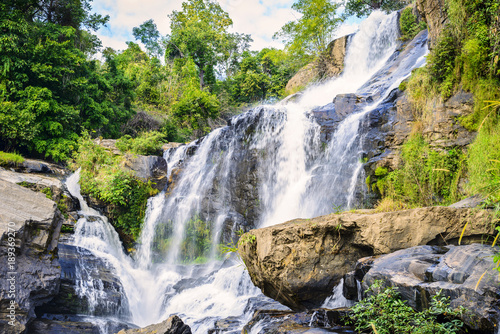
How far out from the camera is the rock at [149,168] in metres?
13.6

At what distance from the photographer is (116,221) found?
40.5 ft

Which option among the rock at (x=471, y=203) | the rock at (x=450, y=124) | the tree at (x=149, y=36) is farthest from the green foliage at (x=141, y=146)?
the tree at (x=149, y=36)

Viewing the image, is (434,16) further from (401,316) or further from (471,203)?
(401,316)

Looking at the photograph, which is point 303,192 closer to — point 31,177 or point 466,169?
point 466,169

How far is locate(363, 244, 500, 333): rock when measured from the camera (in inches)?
129

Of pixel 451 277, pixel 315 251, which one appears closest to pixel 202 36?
pixel 315 251

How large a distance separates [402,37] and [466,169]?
13573mm

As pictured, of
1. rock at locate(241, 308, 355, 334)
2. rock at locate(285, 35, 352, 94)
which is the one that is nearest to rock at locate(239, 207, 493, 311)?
rock at locate(241, 308, 355, 334)

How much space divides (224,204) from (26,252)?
697 centimetres

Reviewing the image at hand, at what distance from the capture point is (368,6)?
24906 mm

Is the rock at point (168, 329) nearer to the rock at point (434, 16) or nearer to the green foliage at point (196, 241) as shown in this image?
the green foliage at point (196, 241)

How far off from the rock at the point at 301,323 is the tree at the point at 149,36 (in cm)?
4034

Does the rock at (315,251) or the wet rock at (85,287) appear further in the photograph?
the wet rock at (85,287)

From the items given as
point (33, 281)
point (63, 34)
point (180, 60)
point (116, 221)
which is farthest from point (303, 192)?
point (180, 60)
